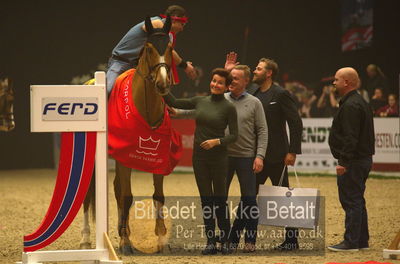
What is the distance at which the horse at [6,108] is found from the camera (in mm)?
13445

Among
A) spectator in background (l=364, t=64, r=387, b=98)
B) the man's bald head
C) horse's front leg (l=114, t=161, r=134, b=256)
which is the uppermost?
spectator in background (l=364, t=64, r=387, b=98)

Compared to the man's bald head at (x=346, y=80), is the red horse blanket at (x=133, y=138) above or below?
below

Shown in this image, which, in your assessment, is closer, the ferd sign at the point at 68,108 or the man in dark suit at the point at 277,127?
the ferd sign at the point at 68,108

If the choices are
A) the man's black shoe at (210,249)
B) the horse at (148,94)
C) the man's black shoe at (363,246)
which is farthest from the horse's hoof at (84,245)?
the man's black shoe at (363,246)

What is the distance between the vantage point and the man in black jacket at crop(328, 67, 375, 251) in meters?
6.46

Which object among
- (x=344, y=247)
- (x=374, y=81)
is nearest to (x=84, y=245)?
(x=344, y=247)

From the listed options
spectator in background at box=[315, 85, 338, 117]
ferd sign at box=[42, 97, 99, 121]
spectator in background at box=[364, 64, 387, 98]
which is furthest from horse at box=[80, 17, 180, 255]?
spectator in background at box=[364, 64, 387, 98]

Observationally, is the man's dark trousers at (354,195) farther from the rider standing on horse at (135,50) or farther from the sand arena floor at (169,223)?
the rider standing on horse at (135,50)

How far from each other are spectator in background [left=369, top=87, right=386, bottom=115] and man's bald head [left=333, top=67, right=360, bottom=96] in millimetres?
7419

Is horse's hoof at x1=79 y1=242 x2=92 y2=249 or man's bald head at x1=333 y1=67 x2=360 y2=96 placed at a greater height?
man's bald head at x1=333 y1=67 x2=360 y2=96

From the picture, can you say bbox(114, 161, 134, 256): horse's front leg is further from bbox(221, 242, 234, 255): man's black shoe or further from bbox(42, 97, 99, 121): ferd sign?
bbox(42, 97, 99, 121): ferd sign

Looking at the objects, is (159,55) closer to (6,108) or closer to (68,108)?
(68,108)

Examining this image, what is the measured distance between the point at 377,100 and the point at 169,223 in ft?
24.4

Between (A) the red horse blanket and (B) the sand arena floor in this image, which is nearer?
(B) the sand arena floor
